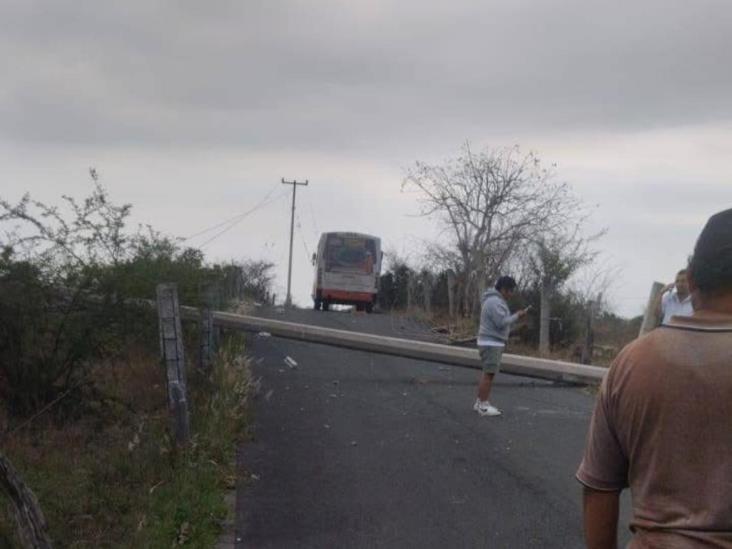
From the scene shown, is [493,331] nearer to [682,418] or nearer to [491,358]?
[491,358]

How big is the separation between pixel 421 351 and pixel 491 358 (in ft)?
12.6

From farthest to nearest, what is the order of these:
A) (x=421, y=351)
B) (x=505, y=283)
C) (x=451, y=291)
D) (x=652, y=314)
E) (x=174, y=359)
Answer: (x=451, y=291), (x=421, y=351), (x=505, y=283), (x=652, y=314), (x=174, y=359)

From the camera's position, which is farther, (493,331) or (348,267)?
(348,267)

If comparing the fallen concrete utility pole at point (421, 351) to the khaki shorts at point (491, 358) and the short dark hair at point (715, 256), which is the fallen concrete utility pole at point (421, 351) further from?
the short dark hair at point (715, 256)

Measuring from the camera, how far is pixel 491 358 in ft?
38.5

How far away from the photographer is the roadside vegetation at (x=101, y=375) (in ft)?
28.8

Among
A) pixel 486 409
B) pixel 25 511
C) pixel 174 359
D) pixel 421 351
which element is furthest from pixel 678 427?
pixel 421 351

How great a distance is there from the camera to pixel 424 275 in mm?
38312

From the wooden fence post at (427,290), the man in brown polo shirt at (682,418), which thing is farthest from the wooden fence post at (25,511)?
the wooden fence post at (427,290)

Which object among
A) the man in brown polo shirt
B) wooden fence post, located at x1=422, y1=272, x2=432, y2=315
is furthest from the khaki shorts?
wooden fence post, located at x1=422, y1=272, x2=432, y2=315

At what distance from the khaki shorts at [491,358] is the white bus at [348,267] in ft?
103

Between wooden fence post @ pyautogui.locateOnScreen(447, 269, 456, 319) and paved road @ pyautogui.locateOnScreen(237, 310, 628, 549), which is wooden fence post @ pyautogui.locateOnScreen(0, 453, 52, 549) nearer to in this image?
paved road @ pyautogui.locateOnScreen(237, 310, 628, 549)

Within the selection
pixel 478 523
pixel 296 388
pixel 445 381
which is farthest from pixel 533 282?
pixel 478 523

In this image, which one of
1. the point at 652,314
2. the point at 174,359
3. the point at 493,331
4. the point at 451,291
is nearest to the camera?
the point at 174,359
